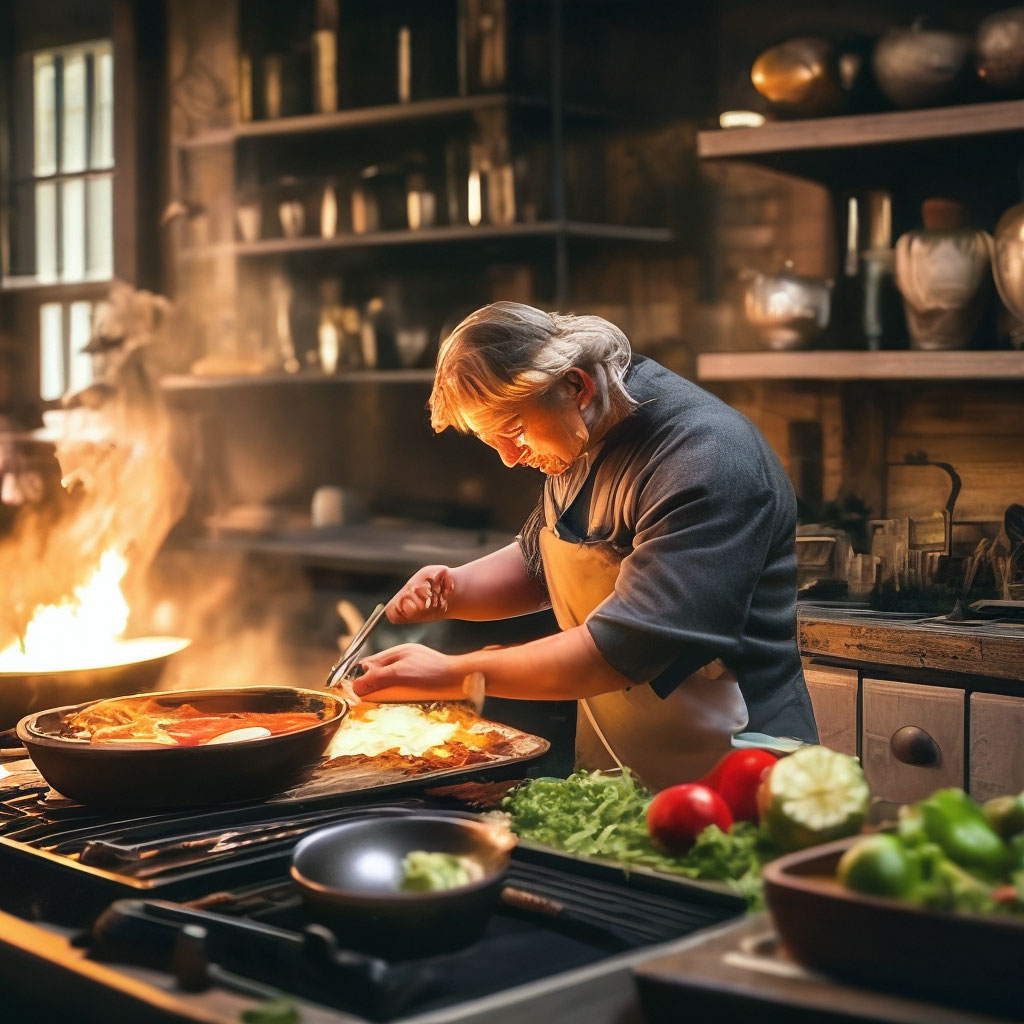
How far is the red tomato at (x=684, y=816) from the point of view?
153cm

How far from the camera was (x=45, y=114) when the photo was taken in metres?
6.29

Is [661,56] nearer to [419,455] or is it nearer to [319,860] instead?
[419,455]

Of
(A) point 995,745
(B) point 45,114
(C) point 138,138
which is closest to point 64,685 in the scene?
(A) point 995,745

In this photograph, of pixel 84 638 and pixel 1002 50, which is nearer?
pixel 84 638

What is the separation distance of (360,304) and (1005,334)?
8.94ft

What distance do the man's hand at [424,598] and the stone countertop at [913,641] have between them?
3.36 feet

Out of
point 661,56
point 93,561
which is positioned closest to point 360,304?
point 661,56

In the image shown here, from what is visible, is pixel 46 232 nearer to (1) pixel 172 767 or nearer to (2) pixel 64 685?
(2) pixel 64 685

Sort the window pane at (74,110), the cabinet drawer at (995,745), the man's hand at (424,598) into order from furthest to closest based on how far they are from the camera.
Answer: the window pane at (74,110)
the cabinet drawer at (995,745)
the man's hand at (424,598)

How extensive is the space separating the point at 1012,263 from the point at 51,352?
4.53 meters

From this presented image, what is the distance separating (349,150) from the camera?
536 cm

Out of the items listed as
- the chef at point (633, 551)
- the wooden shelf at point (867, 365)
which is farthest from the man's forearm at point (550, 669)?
the wooden shelf at point (867, 365)

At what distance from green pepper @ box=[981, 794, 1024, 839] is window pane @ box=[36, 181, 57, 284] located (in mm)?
5726

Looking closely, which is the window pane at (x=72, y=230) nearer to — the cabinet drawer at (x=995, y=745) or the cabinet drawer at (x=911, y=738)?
the cabinet drawer at (x=911, y=738)
